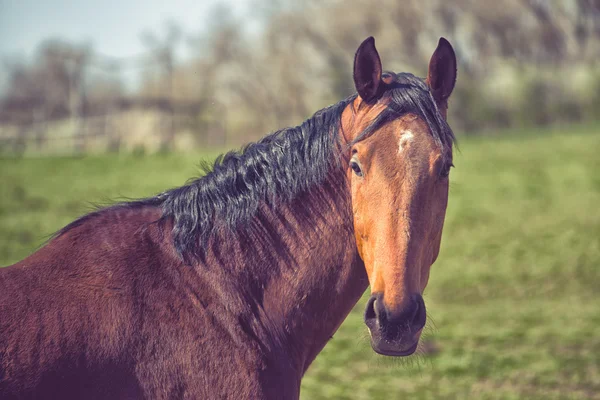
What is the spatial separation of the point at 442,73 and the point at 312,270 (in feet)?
3.23

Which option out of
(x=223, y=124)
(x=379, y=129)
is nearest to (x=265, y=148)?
(x=379, y=129)

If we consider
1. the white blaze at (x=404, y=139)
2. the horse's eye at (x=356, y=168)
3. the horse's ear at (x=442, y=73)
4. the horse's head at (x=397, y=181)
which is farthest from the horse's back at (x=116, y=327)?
the horse's ear at (x=442, y=73)

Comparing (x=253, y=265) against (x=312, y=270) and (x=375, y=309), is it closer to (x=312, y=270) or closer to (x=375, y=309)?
(x=312, y=270)

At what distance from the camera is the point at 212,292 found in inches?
100

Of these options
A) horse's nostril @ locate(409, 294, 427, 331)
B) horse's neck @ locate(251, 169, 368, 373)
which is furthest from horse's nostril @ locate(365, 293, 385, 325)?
horse's neck @ locate(251, 169, 368, 373)

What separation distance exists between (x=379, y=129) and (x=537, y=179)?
16150 millimetres

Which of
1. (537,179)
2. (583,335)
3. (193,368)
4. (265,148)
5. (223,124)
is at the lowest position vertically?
(583,335)

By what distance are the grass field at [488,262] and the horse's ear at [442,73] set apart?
1031mm

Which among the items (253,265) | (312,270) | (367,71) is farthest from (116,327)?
(367,71)

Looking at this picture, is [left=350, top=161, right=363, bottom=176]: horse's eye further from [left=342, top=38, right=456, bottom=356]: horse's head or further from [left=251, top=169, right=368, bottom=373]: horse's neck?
[left=251, top=169, right=368, bottom=373]: horse's neck

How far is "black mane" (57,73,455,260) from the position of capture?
2.60 meters

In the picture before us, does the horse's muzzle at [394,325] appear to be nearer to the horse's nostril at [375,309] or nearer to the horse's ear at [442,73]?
the horse's nostril at [375,309]

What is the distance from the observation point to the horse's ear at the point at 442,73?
2676 millimetres

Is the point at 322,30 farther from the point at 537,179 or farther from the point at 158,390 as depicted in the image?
the point at 158,390
